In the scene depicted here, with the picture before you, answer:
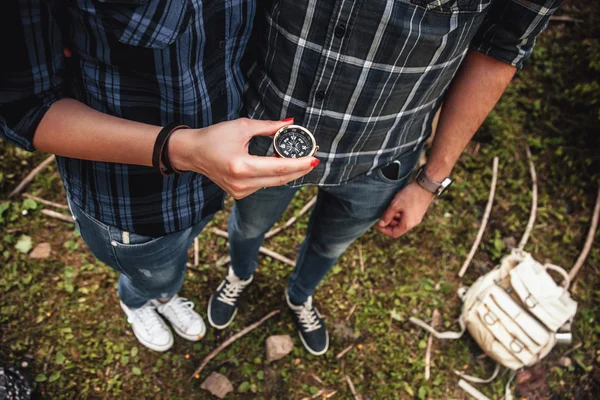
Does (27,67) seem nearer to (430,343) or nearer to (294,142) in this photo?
(294,142)

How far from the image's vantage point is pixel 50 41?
4.08 ft

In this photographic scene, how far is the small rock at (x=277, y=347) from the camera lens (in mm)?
3365

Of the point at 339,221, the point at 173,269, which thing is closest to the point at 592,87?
the point at 339,221

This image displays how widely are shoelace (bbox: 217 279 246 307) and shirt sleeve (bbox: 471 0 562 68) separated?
246cm

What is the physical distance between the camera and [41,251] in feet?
11.7

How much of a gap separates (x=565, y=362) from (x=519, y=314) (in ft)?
3.05

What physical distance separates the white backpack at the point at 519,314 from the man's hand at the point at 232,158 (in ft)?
9.13

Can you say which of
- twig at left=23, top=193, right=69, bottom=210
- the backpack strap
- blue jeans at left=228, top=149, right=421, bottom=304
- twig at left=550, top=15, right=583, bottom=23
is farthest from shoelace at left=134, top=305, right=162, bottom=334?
twig at left=550, top=15, right=583, bottom=23

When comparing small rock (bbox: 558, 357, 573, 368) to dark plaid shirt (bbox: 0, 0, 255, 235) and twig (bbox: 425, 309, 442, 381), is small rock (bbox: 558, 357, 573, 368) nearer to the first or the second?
twig (bbox: 425, 309, 442, 381)

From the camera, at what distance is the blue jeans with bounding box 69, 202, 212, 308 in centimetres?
188

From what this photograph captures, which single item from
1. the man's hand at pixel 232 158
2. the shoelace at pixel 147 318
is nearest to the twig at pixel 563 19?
the man's hand at pixel 232 158

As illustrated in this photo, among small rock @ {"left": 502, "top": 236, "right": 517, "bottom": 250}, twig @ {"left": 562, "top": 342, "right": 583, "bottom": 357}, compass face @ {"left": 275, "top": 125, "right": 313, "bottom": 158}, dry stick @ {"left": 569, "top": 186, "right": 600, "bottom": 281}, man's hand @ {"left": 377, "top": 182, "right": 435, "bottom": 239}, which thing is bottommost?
twig @ {"left": 562, "top": 342, "right": 583, "bottom": 357}

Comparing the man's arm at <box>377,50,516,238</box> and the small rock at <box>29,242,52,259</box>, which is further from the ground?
the man's arm at <box>377,50,516,238</box>

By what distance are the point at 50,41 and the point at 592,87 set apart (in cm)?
545
